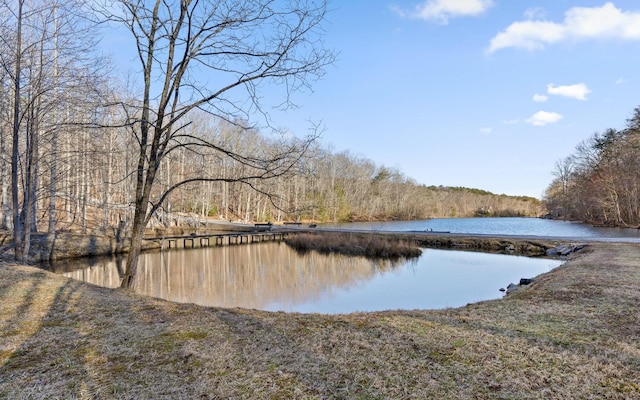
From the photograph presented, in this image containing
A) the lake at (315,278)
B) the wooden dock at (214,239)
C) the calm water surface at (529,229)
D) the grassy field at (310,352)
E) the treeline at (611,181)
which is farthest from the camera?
the treeline at (611,181)

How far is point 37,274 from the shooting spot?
21.8 ft

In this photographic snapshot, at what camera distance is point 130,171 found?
83.3 ft

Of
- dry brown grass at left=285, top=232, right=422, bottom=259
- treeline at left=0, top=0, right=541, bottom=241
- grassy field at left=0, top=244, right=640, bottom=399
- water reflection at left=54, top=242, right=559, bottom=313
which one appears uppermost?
treeline at left=0, top=0, right=541, bottom=241

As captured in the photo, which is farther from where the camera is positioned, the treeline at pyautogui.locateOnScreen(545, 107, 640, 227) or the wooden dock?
the treeline at pyautogui.locateOnScreen(545, 107, 640, 227)

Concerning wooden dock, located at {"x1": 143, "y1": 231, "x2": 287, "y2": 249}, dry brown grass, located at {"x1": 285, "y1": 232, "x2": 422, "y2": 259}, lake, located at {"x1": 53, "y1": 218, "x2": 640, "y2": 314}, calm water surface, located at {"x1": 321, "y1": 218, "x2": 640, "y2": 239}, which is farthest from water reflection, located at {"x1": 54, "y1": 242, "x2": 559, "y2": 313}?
calm water surface, located at {"x1": 321, "y1": 218, "x2": 640, "y2": 239}

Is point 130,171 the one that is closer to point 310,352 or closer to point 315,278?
point 315,278

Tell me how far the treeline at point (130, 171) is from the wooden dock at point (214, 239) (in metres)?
1.87

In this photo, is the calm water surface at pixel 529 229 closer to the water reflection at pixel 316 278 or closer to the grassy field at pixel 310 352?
the water reflection at pixel 316 278

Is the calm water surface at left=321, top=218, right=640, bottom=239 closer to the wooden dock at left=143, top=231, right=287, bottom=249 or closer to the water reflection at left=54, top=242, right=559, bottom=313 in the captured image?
the wooden dock at left=143, top=231, right=287, bottom=249

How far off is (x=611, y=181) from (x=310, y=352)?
37.4 meters

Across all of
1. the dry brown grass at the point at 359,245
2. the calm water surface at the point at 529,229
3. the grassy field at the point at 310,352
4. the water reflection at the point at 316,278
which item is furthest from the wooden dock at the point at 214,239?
the grassy field at the point at 310,352

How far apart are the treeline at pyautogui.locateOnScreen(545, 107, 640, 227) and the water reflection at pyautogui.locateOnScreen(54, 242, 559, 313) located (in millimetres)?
20946

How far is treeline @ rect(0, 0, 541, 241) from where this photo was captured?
699 centimetres

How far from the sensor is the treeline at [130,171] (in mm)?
6992
